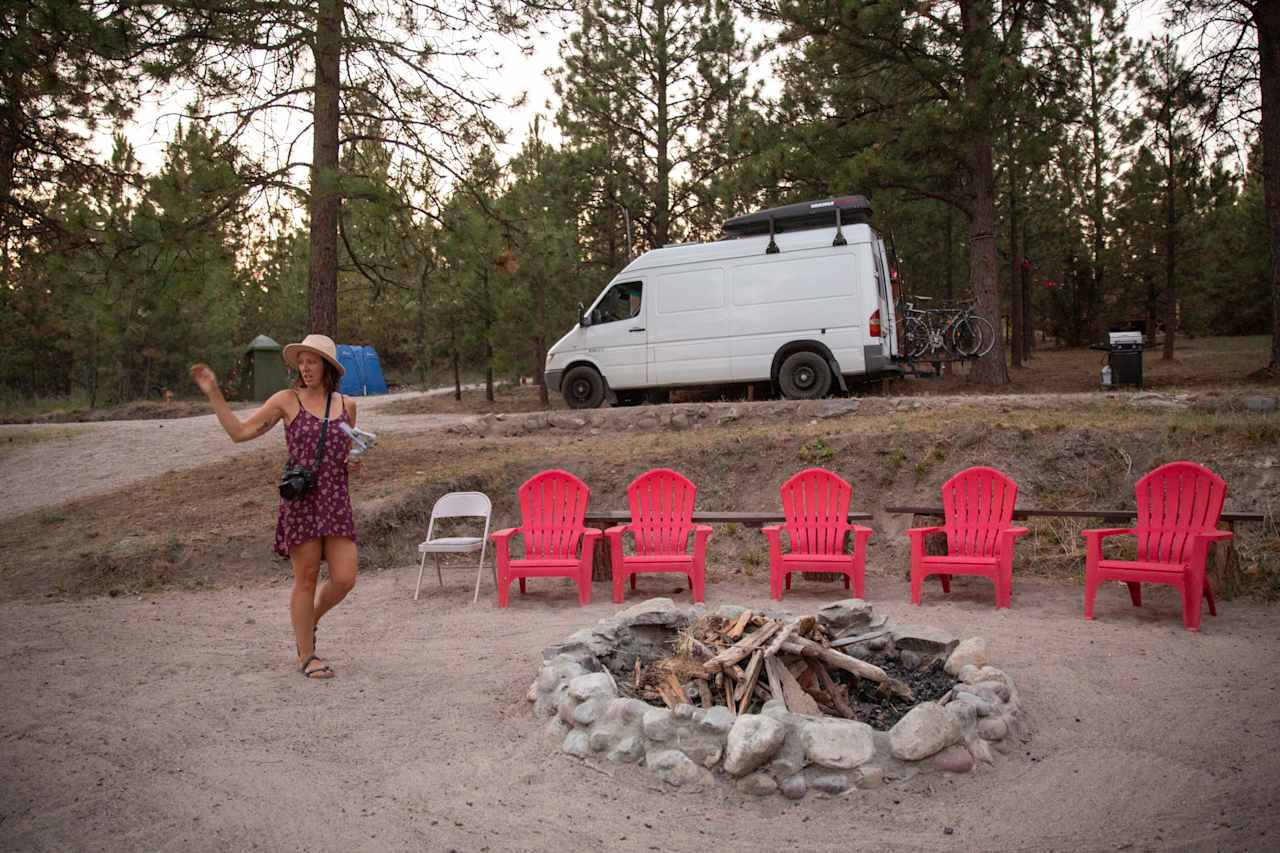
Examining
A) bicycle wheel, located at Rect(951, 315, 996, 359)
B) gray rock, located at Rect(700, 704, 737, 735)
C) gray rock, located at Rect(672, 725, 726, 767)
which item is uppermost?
bicycle wheel, located at Rect(951, 315, 996, 359)

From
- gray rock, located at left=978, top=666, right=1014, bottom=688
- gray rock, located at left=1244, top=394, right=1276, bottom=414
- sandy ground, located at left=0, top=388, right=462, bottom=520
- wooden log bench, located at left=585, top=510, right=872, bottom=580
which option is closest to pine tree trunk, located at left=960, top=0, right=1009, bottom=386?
gray rock, located at left=1244, top=394, right=1276, bottom=414

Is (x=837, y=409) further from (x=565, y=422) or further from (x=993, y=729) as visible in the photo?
(x=993, y=729)

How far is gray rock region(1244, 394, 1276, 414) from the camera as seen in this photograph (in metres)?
8.57

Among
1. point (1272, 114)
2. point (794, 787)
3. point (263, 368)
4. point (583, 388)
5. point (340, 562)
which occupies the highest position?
point (1272, 114)

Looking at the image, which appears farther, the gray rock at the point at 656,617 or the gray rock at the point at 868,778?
the gray rock at the point at 656,617

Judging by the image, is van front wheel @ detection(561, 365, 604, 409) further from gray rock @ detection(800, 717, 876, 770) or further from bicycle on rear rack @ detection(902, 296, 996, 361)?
gray rock @ detection(800, 717, 876, 770)

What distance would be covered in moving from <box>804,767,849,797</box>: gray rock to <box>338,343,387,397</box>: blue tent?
Result: 82.7 feet

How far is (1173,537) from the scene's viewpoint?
5.87 m

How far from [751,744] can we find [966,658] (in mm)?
1439

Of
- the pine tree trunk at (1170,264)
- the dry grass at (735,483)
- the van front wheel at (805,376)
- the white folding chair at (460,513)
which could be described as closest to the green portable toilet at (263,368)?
the dry grass at (735,483)

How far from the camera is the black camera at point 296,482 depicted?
14.4 ft

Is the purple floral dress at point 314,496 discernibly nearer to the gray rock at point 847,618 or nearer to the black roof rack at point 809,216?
the gray rock at point 847,618

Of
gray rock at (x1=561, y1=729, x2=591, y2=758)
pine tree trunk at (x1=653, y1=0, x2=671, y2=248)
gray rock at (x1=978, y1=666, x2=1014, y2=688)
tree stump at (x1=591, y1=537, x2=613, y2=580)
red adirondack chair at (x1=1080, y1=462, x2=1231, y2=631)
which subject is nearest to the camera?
gray rock at (x1=561, y1=729, x2=591, y2=758)

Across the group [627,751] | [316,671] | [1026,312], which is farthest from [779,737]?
[1026,312]
